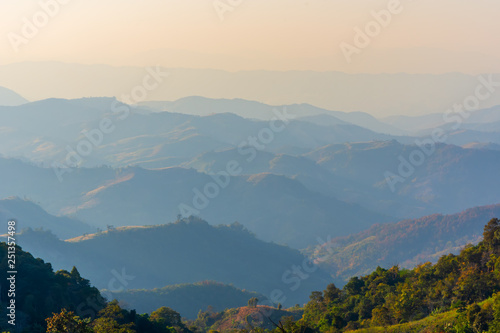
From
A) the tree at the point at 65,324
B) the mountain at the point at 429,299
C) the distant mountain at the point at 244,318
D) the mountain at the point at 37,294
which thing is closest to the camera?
the tree at the point at 65,324

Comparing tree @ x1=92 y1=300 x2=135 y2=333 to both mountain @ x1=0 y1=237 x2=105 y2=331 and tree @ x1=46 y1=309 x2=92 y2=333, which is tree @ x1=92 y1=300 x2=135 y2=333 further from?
tree @ x1=46 y1=309 x2=92 y2=333

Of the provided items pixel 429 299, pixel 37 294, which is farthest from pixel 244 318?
pixel 37 294

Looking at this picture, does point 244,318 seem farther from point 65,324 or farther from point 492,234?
point 65,324

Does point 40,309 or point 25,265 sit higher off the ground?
point 25,265

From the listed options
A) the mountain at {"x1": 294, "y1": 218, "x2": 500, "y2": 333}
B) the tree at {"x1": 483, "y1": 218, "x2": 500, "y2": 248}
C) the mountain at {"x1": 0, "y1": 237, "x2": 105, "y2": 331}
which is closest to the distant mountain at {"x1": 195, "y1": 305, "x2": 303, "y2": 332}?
the mountain at {"x1": 294, "y1": 218, "x2": 500, "y2": 333}

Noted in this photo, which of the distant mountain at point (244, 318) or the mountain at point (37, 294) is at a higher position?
the mountain at point (37, 294)

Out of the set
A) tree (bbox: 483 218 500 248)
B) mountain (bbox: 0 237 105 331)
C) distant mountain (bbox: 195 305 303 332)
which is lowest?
distant mountain (bbox: 195 305 303 332)

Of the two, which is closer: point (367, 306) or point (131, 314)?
point (131, 314)

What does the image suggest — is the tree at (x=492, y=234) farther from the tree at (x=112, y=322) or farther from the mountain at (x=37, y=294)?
the mountain at (x=37, y=294)

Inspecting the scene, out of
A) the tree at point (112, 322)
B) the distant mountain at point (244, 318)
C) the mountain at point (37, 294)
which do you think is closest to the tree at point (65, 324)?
the tree at point (112, 322)

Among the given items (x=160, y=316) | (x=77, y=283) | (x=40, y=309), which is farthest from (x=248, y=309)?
(x=40, y=309)

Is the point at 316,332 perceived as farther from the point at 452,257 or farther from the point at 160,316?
the point at 160,316
